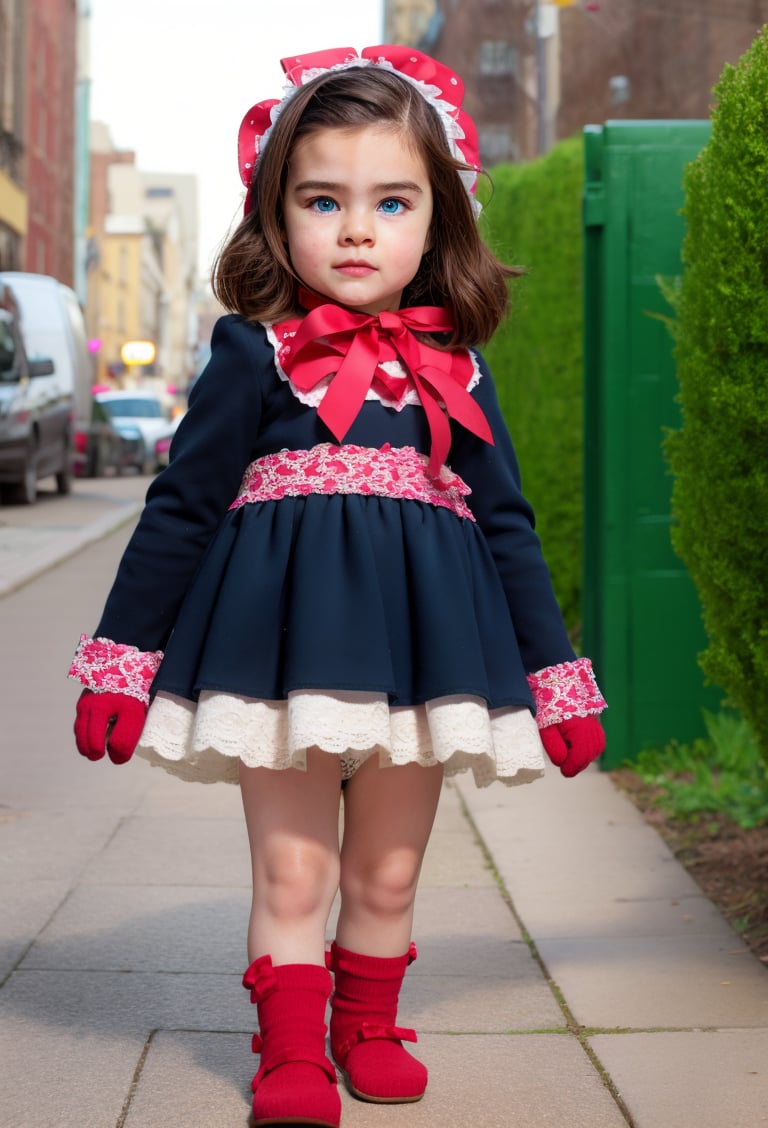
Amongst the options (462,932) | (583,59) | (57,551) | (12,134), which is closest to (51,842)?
(462,932)

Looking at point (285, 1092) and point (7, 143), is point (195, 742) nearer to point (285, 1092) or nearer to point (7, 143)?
point (285, 1092)

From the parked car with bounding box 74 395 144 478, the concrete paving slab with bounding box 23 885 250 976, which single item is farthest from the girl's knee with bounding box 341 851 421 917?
the parked car with bounding box 74 395 144 478

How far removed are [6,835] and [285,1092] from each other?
2242mm

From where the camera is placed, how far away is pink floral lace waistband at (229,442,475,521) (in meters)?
2.79

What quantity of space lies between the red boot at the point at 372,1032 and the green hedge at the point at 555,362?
502 cm

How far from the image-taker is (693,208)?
3.74 m

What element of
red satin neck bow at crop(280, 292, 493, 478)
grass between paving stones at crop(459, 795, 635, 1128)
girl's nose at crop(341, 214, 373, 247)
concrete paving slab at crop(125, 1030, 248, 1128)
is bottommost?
concrete paving slab at crop(125, 1030, 248, 1128)

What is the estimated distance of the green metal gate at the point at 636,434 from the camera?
5.39 m

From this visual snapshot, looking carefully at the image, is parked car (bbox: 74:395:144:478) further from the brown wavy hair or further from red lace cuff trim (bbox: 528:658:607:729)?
red lace cuff trim (bbox: 528:658:607:729)

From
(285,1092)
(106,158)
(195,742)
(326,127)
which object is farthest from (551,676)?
(106,158)

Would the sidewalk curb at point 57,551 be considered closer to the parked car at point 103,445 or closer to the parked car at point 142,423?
the parked car at point 103,445

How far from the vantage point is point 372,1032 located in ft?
9.53

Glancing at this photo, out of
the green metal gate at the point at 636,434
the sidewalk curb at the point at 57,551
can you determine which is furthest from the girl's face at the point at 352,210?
the sidewalk curb at the point at 57,551

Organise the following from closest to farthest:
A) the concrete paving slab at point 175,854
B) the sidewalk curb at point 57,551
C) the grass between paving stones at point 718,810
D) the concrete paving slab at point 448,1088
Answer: the concrete paving slab at point 448,1088
the grass between paving stones at point 718,810
the concrete paving slab at point 175,854
the sidewalk curb at point 57,551
